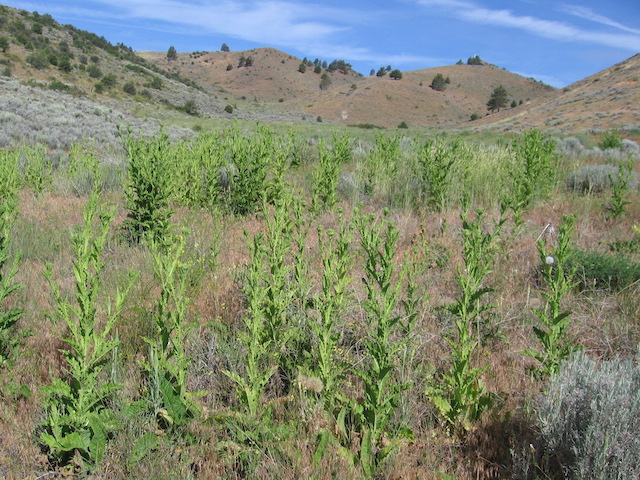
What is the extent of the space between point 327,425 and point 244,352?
2.78 ft

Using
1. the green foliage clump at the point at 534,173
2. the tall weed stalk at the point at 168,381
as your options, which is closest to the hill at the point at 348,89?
the green foliage clump at the point at 534,173

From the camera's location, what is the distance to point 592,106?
109ft

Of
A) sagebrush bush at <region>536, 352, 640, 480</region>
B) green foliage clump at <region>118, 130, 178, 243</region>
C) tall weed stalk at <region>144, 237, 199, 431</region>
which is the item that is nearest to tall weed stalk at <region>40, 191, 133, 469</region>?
tall weed stalk at <region>144, 237, 199, 431</region>

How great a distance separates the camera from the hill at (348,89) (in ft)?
207

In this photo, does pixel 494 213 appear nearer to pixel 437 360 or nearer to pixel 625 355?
pixel 625 355

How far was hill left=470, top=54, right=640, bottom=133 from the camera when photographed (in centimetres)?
2758

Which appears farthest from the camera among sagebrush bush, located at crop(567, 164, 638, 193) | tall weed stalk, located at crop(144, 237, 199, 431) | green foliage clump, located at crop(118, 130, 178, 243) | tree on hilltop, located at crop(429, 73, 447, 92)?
tree on hilltop, located at crop(429, 73, 447, 92)

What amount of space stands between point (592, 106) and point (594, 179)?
96.5 ft

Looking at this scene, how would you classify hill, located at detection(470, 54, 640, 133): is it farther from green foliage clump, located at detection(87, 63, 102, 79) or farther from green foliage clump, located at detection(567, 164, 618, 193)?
green foliage clump, located at detection(87, 63, 102, 79)

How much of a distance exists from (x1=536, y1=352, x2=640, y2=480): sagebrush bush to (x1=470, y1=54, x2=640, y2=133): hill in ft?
85.8

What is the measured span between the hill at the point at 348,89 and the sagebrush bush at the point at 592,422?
5594 cm

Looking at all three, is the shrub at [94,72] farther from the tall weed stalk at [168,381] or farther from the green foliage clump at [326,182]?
the tall weed stalk at [168,381]

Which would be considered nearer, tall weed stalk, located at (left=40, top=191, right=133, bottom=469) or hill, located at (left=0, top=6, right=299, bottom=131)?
tall weed stalk, located at (left=40, top=191, right=133, bottom=469)

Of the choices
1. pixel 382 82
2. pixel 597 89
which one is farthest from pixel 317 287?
pixel 382 82
